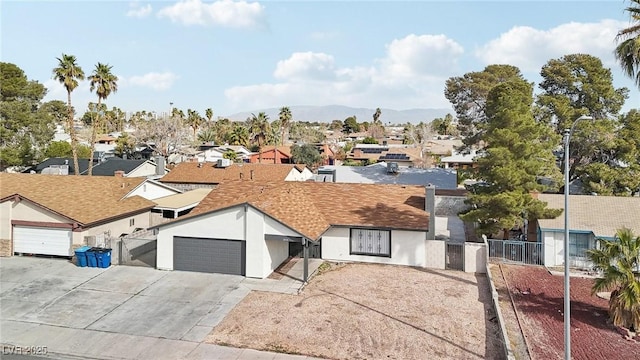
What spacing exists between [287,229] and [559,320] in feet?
40.4

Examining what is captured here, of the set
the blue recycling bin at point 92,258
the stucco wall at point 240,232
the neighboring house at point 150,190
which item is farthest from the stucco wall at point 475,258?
the neighboring house at point 150,190

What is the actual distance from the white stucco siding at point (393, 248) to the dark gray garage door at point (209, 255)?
5.57m

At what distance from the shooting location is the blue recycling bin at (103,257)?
23797mm

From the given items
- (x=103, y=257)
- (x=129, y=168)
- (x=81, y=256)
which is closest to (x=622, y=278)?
(x=103, y=257)

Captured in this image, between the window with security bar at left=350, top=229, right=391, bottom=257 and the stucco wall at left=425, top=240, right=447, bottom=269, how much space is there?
7.04 ft

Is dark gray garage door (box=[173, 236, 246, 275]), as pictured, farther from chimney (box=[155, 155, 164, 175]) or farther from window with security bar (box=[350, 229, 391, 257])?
chimney (box=[155, 155, 164, 175])

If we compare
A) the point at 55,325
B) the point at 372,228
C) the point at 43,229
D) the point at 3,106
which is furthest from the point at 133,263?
the point at 3,106

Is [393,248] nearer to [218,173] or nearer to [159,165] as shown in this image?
[218,173]

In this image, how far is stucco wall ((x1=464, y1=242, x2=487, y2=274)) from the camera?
24234 mm

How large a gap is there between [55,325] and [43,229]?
1090cm

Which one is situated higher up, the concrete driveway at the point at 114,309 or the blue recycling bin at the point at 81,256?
the blue recycling bin at the point at 81,256

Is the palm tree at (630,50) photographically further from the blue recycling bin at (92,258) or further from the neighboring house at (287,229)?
the blue recycling bin at (92,258)

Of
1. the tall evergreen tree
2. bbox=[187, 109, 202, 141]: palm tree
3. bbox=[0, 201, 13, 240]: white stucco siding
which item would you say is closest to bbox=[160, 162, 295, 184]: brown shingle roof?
bbox=[0, 201, 13, 240]: white stucco siding

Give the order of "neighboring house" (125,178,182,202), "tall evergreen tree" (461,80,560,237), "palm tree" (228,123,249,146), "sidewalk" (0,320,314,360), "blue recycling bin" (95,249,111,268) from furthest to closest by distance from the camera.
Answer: "palm tree" (228,123,249,146)
"neighboring house" (125,178,182,202)
"tall evergreen tree" (461,80,560,237)
"blue recycling bin" (95,249,111,268)
"sidewalk" (0,320,314,360)
